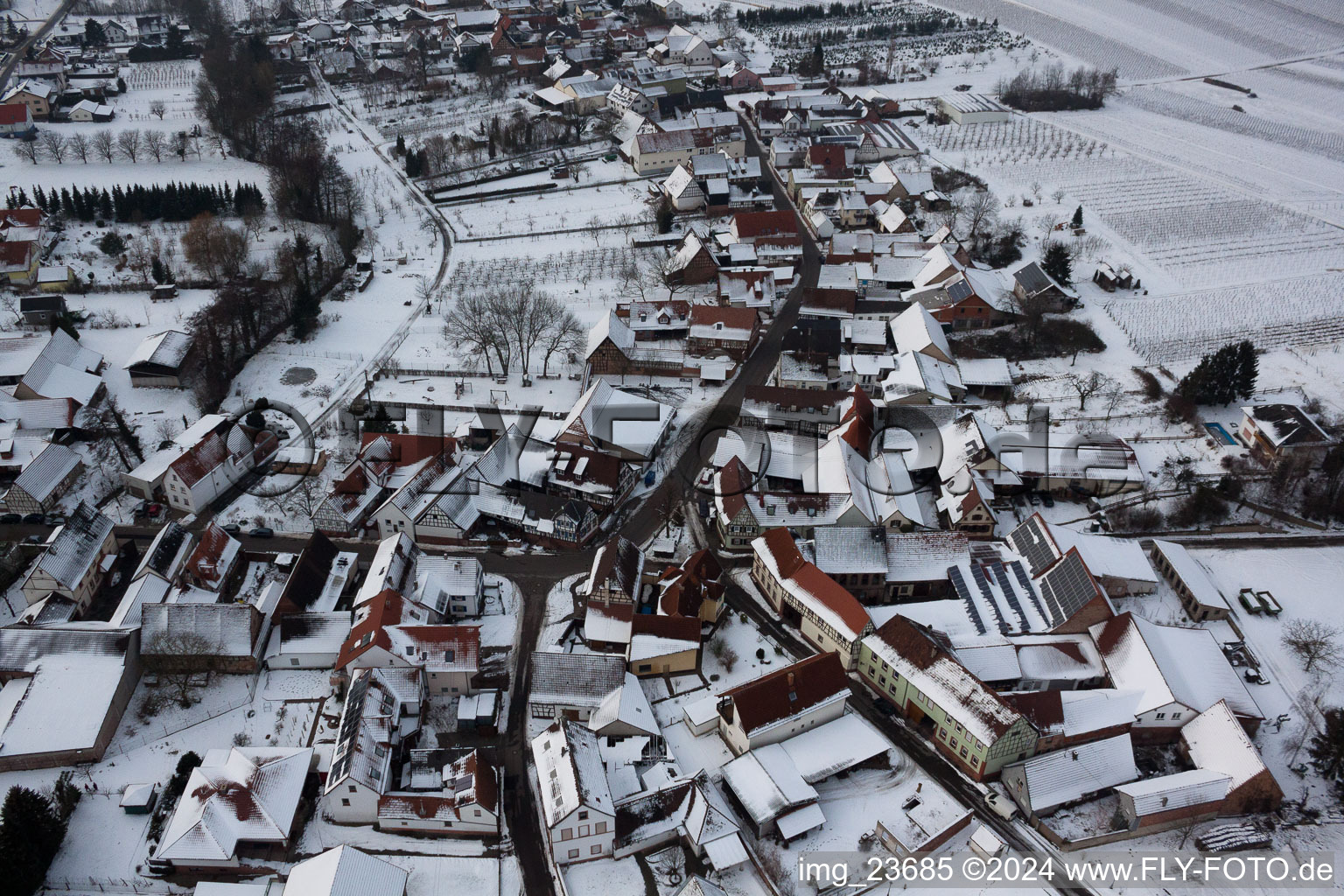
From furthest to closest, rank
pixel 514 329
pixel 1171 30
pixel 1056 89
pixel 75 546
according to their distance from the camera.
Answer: pixel 1171 30 → pixel 1056 89 → pixel 514 329 → pixel 75 546

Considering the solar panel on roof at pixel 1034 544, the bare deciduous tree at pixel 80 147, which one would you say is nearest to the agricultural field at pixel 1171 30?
the solar panel on roof at pixel 1034 544

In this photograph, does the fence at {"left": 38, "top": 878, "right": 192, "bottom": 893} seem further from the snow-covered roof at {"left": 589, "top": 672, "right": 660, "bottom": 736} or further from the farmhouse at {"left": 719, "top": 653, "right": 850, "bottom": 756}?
the farmhouse at {"left": 719, "top": 653, "right": 850, "bottom": 756}

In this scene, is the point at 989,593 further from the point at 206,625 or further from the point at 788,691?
the point at 206,625

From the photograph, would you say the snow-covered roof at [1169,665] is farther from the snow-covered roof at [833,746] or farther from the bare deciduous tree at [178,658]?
the bare deciduous tree at [178,658]

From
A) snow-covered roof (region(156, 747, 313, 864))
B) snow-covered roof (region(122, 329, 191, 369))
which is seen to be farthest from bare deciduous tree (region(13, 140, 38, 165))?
snow-covered roof (region(156, 747, 313, 864))

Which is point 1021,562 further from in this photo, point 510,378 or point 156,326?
Answer: point 156,326

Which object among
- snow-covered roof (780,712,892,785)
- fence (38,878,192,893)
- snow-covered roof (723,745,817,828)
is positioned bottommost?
fence (38,878,192,893)

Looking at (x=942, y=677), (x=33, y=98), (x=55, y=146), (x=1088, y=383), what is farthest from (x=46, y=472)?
(x=33, y=98)
